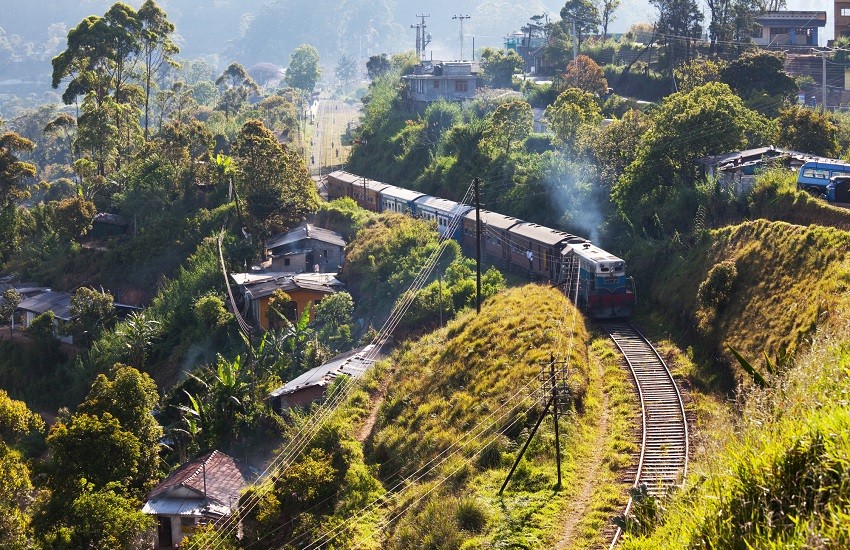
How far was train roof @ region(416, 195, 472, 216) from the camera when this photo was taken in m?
39.3

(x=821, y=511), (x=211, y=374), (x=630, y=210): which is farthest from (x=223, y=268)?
(x=821, y=511)

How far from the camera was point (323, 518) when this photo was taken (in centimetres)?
2020

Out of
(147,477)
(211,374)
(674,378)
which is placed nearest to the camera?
(674,378)

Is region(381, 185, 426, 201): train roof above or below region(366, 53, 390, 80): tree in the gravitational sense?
below

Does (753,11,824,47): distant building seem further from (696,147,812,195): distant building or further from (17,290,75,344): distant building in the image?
(17,290,75,344): distant building

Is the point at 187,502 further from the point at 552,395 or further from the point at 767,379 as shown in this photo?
the point at 767,379

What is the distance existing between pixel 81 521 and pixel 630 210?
65.6 feet

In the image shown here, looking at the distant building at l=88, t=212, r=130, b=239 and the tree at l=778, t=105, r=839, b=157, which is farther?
the distant building at l=88, t=212, r=130, b=239

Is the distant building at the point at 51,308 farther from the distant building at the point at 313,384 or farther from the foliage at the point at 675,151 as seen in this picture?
the foliage at the point at 675,151

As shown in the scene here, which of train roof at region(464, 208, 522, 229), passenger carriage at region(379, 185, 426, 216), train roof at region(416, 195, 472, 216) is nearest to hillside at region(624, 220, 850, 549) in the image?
train roof at region(464, 208, 522, 229)

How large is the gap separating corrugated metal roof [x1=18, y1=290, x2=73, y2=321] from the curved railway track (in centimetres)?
2614

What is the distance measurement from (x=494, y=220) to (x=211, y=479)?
16367 millimetres

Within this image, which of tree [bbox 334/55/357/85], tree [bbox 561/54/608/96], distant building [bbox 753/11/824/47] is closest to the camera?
tree [bbox 561/54/608/96]

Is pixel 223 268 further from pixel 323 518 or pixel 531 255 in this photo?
pixel 323 518
